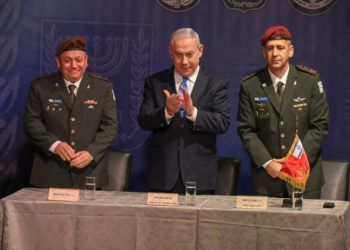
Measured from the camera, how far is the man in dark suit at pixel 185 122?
3783 mm

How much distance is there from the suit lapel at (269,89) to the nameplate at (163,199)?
117 cm

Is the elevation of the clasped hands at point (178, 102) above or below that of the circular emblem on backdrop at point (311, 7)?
below

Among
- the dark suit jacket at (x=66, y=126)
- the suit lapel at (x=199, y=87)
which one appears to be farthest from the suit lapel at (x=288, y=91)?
the dark suit jacket at (x=66, y=126)

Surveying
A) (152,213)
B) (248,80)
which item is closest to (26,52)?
(248,80)

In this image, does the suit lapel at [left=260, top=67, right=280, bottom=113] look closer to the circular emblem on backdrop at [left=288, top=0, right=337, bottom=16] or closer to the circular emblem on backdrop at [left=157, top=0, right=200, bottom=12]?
the circular emblem on backdrop at [left=288, top=0, right=337, bottom=16]

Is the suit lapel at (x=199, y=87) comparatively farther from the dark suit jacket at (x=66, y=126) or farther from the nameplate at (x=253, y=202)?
the nameplate at (x=253, y=202)

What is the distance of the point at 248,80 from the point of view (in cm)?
407

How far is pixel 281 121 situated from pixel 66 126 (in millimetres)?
1468

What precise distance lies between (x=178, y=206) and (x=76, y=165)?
41.6 inches

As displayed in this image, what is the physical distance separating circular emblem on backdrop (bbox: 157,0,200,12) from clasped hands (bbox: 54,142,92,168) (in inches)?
68.8

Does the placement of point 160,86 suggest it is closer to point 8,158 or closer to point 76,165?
point 76,165

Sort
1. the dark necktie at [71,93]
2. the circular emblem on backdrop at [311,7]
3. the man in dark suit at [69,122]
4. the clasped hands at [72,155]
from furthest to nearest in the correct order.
Answer: the circular emblem on backdrop at [311,7], the dark necktie at [71,93], the man in dark suit at [69,122], the clasped hands at [72,155]

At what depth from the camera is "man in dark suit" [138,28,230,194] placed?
3.78 metres

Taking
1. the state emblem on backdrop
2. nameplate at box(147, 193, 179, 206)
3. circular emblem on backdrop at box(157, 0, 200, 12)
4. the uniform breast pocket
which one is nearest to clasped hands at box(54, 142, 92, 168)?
nameplate at box(147, 193, 179, 206)
